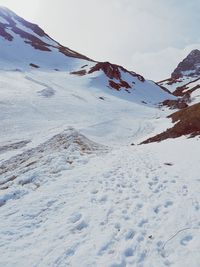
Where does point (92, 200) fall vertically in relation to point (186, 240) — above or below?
above

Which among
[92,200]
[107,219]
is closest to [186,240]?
[107,219]

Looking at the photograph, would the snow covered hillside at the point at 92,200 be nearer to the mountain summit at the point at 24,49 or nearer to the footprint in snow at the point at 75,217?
the footprint in snow at the point at 75,217

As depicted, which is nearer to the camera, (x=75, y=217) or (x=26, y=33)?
(x=75, y=217)

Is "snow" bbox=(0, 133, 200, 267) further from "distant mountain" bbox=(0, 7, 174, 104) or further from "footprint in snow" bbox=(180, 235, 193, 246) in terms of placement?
"distant mountain" bbox=(0, 7, 174, 104)

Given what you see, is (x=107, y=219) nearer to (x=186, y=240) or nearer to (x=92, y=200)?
(x=92, y=200)

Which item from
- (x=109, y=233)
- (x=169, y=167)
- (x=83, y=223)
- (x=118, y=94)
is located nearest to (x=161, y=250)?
(x=109, y=233)

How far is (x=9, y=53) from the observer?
87312mm

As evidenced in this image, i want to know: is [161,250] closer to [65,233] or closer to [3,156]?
[65,233]

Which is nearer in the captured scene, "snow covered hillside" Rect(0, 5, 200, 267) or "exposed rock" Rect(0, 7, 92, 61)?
"snow covered hillside" Rect(0, 5, 200, 267)

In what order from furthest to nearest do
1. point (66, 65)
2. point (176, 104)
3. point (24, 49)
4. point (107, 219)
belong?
point (24, 49), point (66, 65), point (176, 104), point (107, 219)

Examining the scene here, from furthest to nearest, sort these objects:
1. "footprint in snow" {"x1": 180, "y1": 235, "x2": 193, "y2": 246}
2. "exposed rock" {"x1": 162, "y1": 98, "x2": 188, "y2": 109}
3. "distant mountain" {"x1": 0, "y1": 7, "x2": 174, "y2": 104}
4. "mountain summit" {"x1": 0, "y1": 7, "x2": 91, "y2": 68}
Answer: "mountain summit" {"x1": 0, "y1": 7, "x2": 91, "y2": 68} < "distant mountain" {"x1": 0, "y1": 7, "x2": 174, "y2": 104} < "exposed rock" {"x1": 162, "y1": 98, "x2": 188, "y2": 109} < "footprint in snow" {"x1": 180, "y1": 235, "x2": 193, "y2": 246}

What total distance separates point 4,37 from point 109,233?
103051mm

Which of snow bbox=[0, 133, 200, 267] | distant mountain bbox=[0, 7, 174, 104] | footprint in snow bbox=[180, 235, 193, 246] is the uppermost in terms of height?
distant mountain bbox=[0, 7, 174, 104]

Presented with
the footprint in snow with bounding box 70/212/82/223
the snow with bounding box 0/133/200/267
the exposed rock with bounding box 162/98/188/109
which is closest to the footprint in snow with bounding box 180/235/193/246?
the snow with bounding box 0/133/200/267
